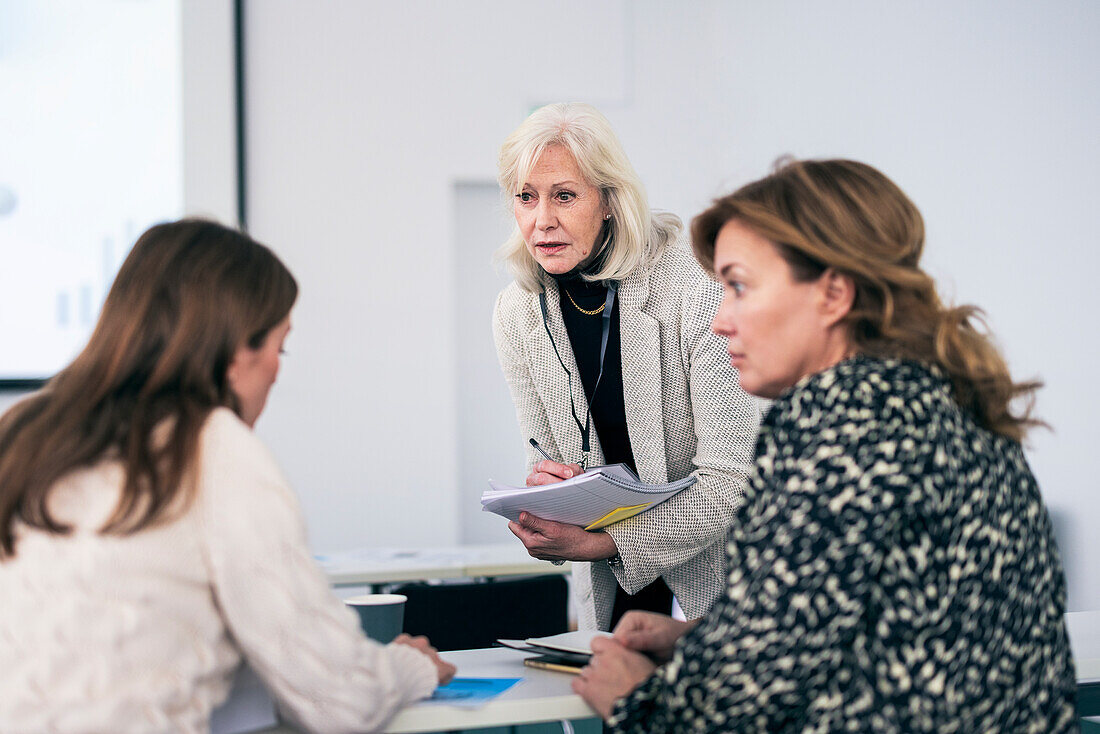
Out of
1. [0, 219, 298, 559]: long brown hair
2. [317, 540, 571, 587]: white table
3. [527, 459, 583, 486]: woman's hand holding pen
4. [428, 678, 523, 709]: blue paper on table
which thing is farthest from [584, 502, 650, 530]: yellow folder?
[317, 540, 571, 587]: white table

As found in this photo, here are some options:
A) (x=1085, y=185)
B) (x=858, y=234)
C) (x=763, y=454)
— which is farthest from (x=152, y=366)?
(x=1085, y=185)

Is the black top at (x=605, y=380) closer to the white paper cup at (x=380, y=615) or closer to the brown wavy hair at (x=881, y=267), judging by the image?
the white paper cup at (x=380, y=615)

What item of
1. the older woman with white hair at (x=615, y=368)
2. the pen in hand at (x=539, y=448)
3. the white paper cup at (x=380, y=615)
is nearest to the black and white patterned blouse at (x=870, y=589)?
the white paper cup at (x=380, y=615)

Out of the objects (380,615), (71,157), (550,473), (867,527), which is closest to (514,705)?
(380,615)

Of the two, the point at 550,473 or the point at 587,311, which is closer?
the point at 550,473

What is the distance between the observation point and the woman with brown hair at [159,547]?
3.36 ft

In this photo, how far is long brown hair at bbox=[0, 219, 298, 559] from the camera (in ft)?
3.49

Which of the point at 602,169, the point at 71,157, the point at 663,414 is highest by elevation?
the point at 71,157

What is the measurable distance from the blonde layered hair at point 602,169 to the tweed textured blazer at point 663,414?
5cm

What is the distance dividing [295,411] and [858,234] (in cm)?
396

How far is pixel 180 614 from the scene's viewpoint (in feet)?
3.49

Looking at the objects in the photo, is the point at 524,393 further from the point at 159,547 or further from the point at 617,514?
the point at 159,547

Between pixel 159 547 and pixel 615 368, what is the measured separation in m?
1.11

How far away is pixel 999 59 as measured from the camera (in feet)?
9.62
